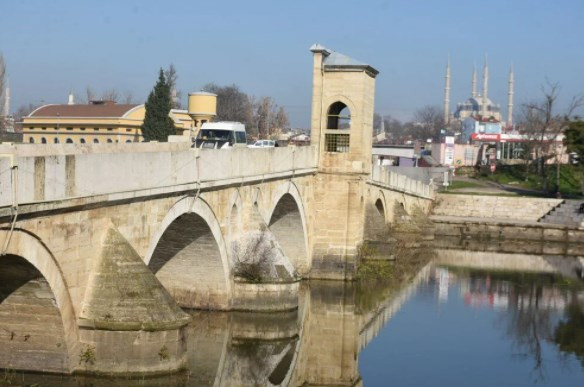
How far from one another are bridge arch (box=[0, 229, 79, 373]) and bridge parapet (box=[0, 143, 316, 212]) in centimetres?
67

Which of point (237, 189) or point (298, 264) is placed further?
point (298, 264)

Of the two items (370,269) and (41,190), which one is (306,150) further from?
(41,190)

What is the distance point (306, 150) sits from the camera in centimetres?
2589

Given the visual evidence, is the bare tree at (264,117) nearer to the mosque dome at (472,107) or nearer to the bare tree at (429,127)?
the bare tree at (429,127)

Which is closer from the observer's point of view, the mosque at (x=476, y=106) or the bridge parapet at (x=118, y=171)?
the bridge parapet at (x=118, y=171)

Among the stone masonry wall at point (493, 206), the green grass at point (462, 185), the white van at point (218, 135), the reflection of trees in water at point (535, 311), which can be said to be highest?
the white van at point (218, 135)

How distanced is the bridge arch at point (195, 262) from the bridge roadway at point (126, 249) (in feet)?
0.09

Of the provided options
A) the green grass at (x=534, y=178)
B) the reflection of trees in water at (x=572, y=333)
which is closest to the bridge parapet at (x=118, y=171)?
the reflection of trees in water at (x=572, y=333)

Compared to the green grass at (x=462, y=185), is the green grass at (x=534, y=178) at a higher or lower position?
higher

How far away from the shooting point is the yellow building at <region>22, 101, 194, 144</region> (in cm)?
4041

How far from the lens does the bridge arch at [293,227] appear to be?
25.3m

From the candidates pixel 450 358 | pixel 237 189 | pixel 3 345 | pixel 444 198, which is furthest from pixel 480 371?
pixel 444 198

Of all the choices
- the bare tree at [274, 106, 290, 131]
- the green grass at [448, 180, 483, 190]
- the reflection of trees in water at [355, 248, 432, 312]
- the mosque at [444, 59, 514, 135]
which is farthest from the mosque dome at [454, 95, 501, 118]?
the reflection of trees in water at [355, 248, 432, 312]

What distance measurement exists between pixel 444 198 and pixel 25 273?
36.3 metres
